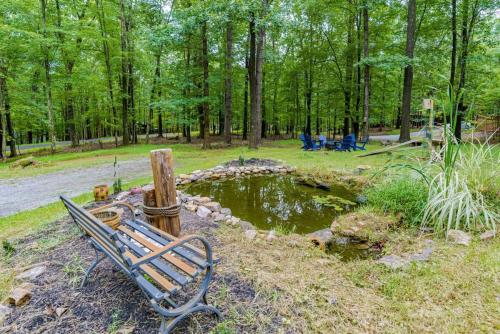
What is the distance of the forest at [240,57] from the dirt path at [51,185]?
4528 mm

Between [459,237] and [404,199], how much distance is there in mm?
985

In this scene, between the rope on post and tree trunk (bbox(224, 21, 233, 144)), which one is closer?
the rope on post

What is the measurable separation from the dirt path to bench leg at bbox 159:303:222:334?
4.48 m

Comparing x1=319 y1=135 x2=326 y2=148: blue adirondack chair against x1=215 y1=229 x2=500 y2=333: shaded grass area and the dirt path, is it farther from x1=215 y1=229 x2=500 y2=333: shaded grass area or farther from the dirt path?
x1=215 y1=229 x2=500 y2=333: shaded grass area

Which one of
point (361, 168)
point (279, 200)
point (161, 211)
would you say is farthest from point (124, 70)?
point (161, 211)

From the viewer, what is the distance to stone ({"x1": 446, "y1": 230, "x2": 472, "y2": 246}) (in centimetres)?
277

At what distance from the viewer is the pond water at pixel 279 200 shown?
4.25 meters

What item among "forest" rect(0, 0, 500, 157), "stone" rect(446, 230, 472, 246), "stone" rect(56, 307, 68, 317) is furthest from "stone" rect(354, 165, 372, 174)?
"stone" rect(56, 307, 68, 317)

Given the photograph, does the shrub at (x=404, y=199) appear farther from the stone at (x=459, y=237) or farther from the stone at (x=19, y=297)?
the stone at (x=19, y=297)

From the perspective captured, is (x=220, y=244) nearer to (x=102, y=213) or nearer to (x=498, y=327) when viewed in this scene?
(x=102, y=213)

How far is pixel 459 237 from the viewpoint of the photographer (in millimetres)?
2842

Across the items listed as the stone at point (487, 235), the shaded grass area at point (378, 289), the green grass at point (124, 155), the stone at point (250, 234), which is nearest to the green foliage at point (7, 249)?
the green grass at point (124, 155)

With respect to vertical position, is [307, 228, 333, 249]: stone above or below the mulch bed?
below

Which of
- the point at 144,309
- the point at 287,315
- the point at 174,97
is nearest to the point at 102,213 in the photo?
the point at 144,309
